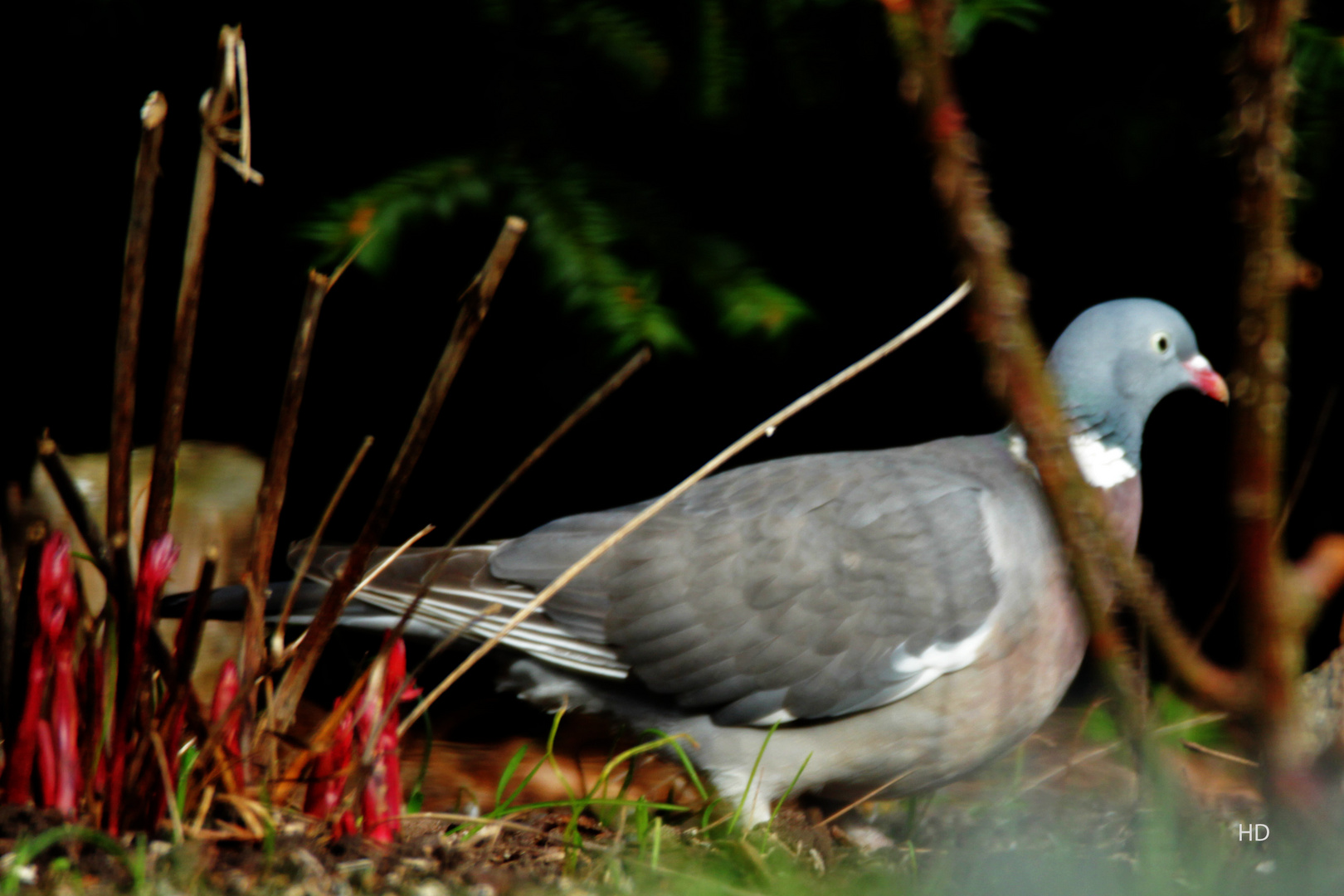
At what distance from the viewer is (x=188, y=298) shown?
3.96ft

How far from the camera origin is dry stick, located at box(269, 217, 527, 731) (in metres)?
1.23

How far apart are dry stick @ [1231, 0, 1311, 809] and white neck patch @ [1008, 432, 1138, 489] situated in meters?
1.19

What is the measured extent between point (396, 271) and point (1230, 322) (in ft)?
6.39

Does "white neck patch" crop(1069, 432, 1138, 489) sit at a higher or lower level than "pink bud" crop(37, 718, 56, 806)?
lower

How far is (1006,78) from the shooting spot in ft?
8.00

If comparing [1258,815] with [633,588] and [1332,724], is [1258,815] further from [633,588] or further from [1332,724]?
[633,588]

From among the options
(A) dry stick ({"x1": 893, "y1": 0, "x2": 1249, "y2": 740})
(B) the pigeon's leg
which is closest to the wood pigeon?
(B) the pigeon's leg

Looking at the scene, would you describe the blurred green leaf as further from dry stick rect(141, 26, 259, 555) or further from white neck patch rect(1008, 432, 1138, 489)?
dry stick rect(141, 26, 259, 555)

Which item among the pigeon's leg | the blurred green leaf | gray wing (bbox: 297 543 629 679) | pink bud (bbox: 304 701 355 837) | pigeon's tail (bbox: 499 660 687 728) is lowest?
the pigeon's leg

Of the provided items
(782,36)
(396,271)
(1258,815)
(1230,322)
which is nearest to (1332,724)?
(1258,815)

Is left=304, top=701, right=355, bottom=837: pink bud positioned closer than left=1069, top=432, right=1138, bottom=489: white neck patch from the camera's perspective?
Yes

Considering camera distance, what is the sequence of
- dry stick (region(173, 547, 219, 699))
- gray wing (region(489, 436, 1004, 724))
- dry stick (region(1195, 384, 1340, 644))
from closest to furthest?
dry stick (region(1195, 384, 1340, 644)), dry stick (region(173, 547, 219, 699)), gray wing (region(489, 436, 1004, 724))

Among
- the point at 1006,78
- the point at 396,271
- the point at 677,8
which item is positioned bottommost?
the point at 396,271

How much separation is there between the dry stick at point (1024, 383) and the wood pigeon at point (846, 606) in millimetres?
939
